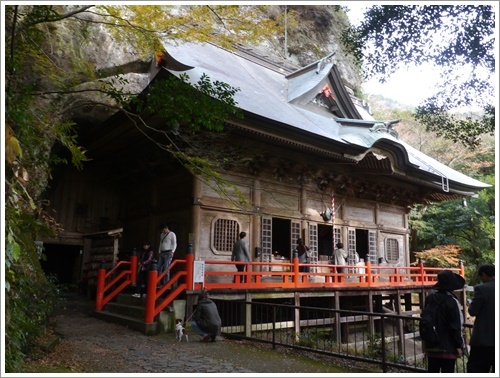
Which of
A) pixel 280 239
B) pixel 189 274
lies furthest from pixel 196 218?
pixel 280 239

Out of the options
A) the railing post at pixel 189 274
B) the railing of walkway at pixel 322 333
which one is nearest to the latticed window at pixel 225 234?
the railing of walkway at pixel 322 333

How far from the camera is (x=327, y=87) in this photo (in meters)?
15.2

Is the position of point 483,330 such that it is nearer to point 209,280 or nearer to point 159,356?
point 159,356

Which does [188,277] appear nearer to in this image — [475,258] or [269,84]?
[269,84]

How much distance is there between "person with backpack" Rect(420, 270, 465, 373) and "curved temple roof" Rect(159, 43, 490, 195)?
5890mm

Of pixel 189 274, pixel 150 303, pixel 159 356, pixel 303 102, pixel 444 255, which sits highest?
pixel 303 102

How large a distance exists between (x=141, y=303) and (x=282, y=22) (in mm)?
15510

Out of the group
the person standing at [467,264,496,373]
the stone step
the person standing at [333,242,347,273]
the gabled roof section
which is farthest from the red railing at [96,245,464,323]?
the gabled roof section

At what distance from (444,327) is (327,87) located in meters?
12.7

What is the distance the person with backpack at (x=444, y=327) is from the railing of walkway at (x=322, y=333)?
0.63 m

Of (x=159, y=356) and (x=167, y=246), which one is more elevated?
(x=167, y=246)

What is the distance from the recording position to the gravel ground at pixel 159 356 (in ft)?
16.5

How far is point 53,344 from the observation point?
572 cm

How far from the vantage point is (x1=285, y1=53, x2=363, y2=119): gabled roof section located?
14867mm
